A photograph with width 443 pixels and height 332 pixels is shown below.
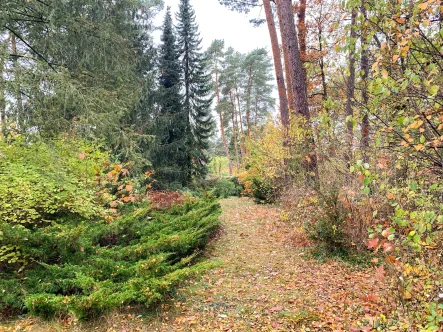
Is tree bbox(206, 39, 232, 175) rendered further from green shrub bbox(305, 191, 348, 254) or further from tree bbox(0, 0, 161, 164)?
green shrub bbox(305, 191, 348, 254)

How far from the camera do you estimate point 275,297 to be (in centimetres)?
387

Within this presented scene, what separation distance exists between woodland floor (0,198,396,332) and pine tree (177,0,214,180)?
841 cm

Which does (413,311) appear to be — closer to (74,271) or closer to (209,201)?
(74,271)

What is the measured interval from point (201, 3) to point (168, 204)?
1115 cm

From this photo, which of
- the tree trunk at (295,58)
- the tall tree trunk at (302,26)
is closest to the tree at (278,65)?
the tall tree trunk at (302,26)

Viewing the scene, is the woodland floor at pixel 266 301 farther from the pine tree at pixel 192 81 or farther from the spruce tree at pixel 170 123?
the pine tree at pixel 192 81

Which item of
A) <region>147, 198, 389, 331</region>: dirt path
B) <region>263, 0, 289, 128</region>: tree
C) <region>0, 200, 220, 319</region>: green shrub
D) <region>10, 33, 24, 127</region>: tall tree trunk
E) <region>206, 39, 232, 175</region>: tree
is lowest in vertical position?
<region>147, 198, 389, 331</region>: dirt path

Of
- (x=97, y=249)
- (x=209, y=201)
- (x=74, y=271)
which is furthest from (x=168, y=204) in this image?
(x=74, y=271)

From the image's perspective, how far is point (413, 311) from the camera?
8.98ft

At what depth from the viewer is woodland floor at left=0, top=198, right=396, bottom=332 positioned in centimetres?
322

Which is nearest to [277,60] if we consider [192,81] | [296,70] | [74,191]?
[296,70]

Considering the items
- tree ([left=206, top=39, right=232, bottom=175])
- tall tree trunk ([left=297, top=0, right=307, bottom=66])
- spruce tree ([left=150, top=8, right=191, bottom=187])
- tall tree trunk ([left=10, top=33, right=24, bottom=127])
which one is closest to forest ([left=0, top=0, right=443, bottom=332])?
tall tree trunk ([left=10, top=33, right=24, bottom=127])

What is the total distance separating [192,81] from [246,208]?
7255 millimetres

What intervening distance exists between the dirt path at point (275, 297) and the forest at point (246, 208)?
0.03 m
